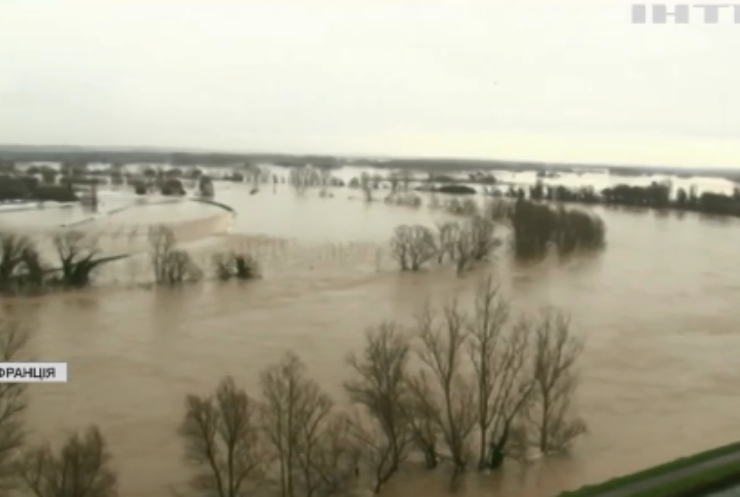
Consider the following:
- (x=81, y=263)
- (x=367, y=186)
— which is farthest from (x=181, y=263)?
(x=367, y=186)

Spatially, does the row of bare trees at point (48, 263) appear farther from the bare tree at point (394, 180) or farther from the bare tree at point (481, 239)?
the bare tree at point (394, 180)

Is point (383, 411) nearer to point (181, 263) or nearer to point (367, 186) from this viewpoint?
point (181, 263)

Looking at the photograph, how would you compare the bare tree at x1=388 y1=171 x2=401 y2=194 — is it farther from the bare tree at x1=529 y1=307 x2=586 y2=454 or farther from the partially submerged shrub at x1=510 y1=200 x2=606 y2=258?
the bare tree at x1=529 y1=307 x2=586 y2=454

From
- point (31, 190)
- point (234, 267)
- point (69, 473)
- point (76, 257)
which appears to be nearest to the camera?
point (69, 473)

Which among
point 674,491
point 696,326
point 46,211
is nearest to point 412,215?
point 696,326

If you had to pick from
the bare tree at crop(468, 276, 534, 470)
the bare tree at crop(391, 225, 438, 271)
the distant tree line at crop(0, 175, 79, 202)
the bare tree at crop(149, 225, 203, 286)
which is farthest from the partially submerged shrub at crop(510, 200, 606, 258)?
the distant tree line at crop(0, 175, 79, 202)

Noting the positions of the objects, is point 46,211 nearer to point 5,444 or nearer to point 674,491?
point 5,444
